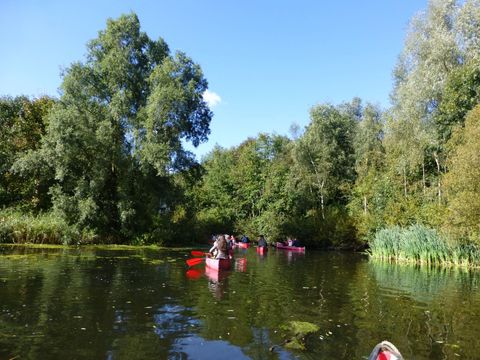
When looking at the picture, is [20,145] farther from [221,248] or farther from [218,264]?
[218,264]

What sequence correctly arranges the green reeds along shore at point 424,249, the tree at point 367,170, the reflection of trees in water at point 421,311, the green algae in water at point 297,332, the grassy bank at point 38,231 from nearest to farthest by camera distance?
the green algae in water at point 297,332
the reflection of trees in water at point 421,311
the green reeds along shore at point 424,249
the grassy bank at point 38,231
the tree at point 367,170

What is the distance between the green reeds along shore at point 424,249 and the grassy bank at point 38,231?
21.5m

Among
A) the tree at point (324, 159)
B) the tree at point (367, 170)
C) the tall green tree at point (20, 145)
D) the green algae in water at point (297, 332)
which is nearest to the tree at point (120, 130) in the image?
the tall green tree at point (20, 145)

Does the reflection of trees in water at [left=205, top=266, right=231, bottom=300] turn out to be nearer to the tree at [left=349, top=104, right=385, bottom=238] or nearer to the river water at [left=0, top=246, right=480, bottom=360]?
the river water at [left=0, top=246, right=480, bottom=360]

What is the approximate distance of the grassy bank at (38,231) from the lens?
28.8 m

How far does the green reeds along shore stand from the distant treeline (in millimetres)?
629

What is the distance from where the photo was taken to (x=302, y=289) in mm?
15539

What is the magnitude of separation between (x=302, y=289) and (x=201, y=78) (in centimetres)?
2524

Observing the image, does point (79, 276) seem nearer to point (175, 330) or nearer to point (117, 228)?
point (175, 330)

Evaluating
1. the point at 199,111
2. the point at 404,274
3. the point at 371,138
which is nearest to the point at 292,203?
the point at 371,138

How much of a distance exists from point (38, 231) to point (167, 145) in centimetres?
1085

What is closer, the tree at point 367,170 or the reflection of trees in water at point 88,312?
the reflection of trees in water at point 88,312

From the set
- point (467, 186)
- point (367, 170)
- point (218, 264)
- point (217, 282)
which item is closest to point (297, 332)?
point (217, 282)

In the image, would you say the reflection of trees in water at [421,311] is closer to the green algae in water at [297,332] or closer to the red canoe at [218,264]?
the green algae in water at [297,332]
